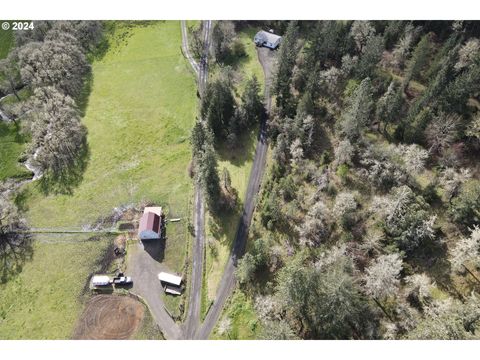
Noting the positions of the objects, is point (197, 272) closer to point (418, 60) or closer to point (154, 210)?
point (154, 210)

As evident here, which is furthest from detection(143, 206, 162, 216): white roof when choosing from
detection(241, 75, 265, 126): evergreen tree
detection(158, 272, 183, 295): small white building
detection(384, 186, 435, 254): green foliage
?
detection(384, 186, 435, 254): green foliage

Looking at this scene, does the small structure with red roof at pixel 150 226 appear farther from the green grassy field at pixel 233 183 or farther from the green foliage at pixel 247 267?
the green foliage at pixel 247 267

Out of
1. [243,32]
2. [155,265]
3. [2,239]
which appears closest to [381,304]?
[155,265]

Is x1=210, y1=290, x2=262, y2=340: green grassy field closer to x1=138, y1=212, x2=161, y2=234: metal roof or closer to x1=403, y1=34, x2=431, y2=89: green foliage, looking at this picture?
x1=138, y1=212, x2=161, y2=234: metal roof

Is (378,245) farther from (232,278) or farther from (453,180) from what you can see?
(232,278)

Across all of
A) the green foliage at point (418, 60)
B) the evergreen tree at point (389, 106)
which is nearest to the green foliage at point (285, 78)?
the evergreen tree at point (389, 106)

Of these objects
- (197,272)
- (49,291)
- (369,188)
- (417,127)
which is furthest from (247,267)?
(417,127)
